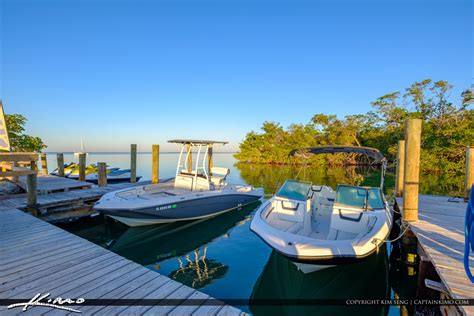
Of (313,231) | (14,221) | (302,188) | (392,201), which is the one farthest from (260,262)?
(14,221)

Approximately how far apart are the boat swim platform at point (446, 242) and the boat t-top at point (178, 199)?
5857 mm

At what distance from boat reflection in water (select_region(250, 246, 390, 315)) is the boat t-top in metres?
3.49

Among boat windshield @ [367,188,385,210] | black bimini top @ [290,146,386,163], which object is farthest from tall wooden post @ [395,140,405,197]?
boat windshield @ [367,188,385,210]

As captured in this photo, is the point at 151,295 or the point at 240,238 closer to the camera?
the point at 151,295

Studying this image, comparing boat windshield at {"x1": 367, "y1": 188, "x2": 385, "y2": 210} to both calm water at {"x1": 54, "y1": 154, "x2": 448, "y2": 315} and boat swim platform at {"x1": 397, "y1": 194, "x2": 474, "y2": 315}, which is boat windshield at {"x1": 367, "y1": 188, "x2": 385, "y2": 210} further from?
calm water at {"x1": 54, "y1": 154, "x2": 448, "y2": 315}

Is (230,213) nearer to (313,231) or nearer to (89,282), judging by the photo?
(313,231)

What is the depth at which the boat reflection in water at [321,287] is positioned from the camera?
382 centimetres

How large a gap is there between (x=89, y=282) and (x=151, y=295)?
1.02 m

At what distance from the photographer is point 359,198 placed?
528cm

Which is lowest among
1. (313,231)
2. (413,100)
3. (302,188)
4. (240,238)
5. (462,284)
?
(240,238)

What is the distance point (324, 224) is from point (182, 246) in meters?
3.97

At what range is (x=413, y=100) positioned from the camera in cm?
2858

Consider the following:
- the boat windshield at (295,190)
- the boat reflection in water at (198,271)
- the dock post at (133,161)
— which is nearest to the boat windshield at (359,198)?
the boat windshield at (295,190)

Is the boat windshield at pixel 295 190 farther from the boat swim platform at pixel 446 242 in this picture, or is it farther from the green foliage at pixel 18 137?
the green foliage at pixel 18 137
